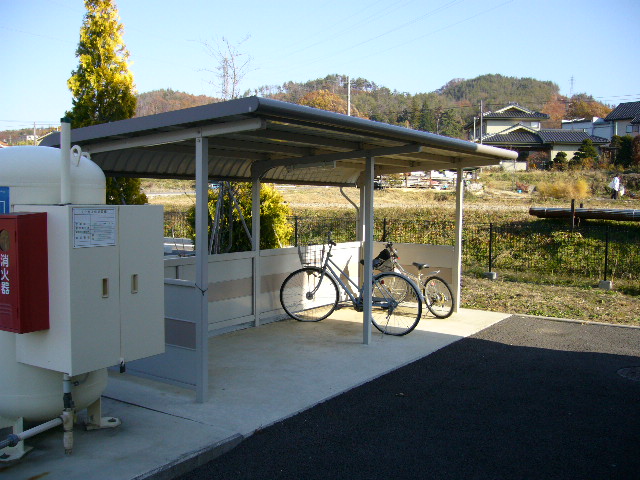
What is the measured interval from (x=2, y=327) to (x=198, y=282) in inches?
60.9

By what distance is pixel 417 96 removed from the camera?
249 ft

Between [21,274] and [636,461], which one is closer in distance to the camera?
[21,274]

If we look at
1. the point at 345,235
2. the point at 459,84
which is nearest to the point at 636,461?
the point at 345,235

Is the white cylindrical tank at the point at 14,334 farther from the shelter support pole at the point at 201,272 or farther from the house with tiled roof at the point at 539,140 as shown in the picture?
the house with tiled roof at the point at 539,140

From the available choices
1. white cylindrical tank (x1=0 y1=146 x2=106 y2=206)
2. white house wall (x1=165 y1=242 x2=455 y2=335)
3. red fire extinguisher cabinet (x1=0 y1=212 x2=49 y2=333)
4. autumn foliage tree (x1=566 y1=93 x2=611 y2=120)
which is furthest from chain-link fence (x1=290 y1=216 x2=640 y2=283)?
autumn foliage tree (x1=566 y1=93 x2=611 y2=120)

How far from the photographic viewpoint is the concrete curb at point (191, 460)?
3393 mm

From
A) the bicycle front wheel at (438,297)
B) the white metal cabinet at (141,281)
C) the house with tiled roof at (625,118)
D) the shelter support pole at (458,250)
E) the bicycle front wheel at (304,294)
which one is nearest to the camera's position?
the white metal cabinet at (141,281)

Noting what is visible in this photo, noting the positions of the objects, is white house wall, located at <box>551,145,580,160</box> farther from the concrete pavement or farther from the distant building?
the concrete pavement

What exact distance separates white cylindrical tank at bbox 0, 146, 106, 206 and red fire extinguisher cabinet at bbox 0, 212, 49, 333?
0.27 metres

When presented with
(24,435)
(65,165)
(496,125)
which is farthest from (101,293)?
(496,125)

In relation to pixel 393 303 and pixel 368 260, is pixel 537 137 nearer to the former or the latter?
pixel 393 303

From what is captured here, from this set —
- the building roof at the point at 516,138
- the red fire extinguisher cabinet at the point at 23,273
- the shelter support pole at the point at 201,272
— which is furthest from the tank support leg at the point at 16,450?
the building roof at the point at 516,138

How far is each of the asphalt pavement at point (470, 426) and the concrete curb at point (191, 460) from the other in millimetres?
46

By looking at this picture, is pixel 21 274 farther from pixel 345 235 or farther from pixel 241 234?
→ pixel 345 235
